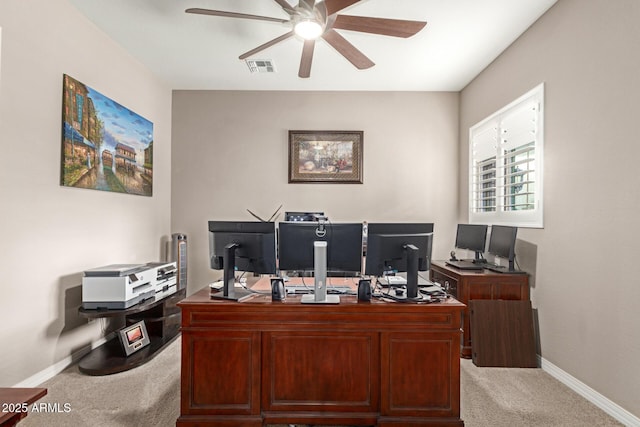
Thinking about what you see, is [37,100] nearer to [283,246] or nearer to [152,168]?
[152,168]

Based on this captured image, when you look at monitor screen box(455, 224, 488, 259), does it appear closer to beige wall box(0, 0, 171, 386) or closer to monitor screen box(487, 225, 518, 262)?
monitor screen box(487, 225, 518, 262)

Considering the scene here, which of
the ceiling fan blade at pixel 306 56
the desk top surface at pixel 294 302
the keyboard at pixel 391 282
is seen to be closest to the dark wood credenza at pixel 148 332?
the desk top surface at pixel 294 302

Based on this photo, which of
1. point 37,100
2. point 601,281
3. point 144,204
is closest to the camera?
point 601,281

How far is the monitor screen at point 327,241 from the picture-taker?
220cm

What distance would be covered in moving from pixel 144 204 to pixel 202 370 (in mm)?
2783

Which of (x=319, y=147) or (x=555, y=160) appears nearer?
(x=555, y=160)

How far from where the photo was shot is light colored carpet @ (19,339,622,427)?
2.18 metres

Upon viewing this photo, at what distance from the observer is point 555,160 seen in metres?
2.85

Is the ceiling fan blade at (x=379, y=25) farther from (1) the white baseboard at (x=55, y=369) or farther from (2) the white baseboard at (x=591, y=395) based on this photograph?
(1) the white baseboard at (x=55, y=369)

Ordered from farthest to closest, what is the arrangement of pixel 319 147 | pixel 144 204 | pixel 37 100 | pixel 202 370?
pixel 319 147 → pixel 144 204 → pixel 37 100 → pixel 202 370

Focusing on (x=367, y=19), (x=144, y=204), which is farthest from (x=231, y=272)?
(x=144, y=204)

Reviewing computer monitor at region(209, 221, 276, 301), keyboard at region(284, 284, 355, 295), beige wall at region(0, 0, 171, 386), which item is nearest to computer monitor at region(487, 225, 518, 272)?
keyboard at region(284, 284, 355, 295)

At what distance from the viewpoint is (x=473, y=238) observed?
12.7 ft

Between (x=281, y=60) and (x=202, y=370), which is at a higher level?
(x=281, y=60)
